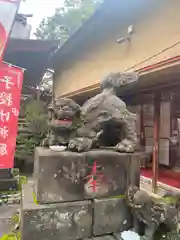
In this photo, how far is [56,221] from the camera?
2.09 metres

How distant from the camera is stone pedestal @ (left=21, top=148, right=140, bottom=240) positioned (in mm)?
2066

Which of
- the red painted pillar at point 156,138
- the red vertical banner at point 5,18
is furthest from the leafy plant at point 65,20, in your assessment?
the red painted pillar at point 156,138

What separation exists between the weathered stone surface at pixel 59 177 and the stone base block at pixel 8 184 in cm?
366

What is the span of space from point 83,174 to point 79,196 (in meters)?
0.22

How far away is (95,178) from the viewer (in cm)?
223

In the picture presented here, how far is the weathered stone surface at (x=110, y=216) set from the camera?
222 centimetres

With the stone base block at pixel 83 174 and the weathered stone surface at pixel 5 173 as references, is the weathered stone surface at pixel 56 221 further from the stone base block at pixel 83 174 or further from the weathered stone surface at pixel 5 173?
the weathered stone surface at pixel 5 173

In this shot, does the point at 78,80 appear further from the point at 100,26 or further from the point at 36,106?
the point at 100,26

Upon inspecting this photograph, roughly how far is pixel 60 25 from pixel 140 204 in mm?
11482

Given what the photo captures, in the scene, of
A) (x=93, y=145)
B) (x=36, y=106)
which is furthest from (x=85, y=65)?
(x=93, y=145)

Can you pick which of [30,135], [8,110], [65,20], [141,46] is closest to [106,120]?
[8,110]

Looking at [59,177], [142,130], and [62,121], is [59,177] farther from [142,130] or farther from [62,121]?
[142,130]

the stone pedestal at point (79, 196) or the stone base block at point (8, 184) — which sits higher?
the stone pedestal at point (79, 196)

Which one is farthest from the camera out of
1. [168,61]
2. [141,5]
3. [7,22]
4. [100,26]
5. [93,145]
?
[100,26]
